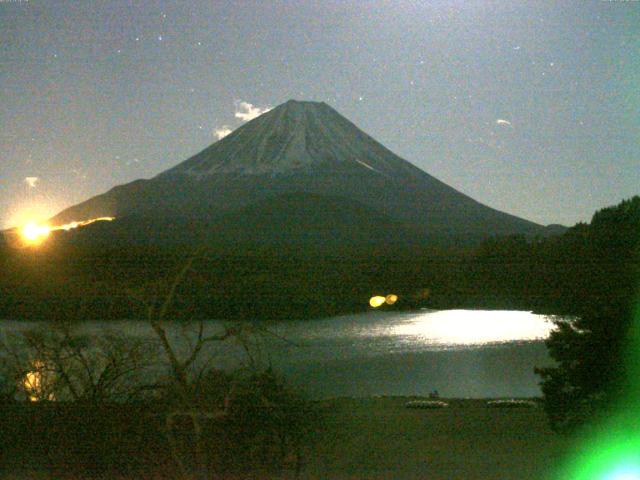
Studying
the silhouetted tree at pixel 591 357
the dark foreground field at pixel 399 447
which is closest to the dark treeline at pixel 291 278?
the silhouetted tree at pixel 591 357

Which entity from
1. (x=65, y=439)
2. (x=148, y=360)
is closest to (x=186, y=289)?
(x=148, y=360)

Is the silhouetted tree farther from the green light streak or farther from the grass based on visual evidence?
the grass

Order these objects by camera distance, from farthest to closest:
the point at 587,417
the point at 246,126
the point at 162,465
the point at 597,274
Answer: the point at 246,126, the point at 597,274, the point at 587,417, the point at 162,465

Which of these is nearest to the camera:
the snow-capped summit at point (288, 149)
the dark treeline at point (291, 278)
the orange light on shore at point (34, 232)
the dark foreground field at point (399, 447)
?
the dark foreground field at point (399, 447)

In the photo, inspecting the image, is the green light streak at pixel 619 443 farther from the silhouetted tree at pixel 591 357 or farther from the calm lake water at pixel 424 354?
the calm lake water at pixel 424 354

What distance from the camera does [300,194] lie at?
31750mm

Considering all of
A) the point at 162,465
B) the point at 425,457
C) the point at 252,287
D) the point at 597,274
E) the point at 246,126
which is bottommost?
the point at 425,457

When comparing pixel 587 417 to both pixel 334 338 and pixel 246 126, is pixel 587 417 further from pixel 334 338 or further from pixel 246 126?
pixel 246 126

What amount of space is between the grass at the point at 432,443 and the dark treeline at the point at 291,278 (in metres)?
1.63

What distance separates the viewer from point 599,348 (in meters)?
7.45

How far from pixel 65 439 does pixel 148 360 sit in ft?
3.34

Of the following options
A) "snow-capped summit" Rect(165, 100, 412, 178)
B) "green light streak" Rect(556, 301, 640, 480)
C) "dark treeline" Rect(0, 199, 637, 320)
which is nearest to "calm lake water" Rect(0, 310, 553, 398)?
"dark treeline" Rect(0, 199, 637, 320)

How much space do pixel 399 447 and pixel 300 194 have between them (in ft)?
76.8

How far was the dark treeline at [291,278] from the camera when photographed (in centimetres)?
876
